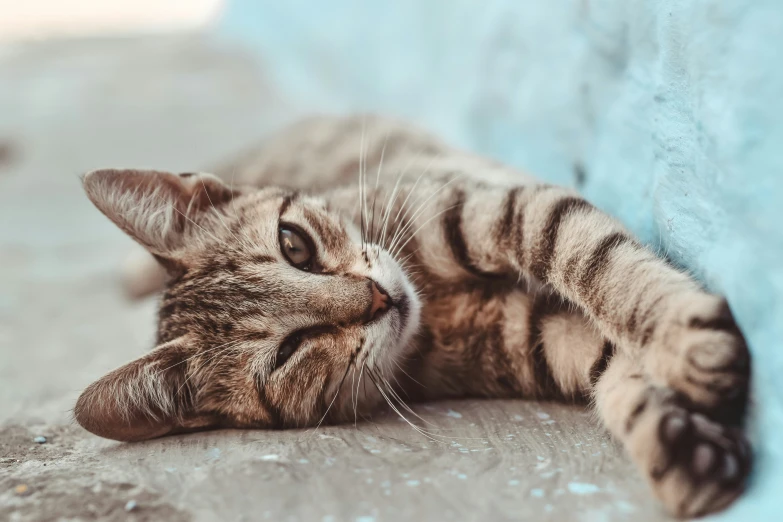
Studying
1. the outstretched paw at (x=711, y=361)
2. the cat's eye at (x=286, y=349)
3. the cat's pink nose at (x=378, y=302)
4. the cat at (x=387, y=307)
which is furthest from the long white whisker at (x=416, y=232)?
the outstretched paw at (x=711, y=361)

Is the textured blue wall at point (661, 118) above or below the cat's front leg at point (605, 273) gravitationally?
above

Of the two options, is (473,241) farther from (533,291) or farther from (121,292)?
(121,292)

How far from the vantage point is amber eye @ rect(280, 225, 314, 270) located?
129 centimetres

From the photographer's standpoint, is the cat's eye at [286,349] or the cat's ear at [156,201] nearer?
the cat's eye at [286,349]

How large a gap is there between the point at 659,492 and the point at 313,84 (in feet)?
11.3

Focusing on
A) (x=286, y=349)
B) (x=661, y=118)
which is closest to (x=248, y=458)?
(x=286, y=349)

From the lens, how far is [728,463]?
2.50 ft

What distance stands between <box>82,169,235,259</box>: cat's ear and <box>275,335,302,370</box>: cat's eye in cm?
36

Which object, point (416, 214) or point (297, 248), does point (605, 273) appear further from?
point (297, 248)

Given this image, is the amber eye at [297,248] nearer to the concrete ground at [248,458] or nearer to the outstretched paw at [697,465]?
the concrete ground at [248,458]

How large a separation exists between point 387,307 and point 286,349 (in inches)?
8.1

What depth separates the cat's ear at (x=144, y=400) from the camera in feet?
3.64

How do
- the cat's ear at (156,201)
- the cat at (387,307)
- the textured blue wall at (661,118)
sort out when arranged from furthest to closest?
1. the cat's ear at (156,201)
2. the cat at (387,307)
3. the textured blue wall at (661,118)

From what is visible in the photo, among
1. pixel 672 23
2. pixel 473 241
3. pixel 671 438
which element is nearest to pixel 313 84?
pixel 473 241
